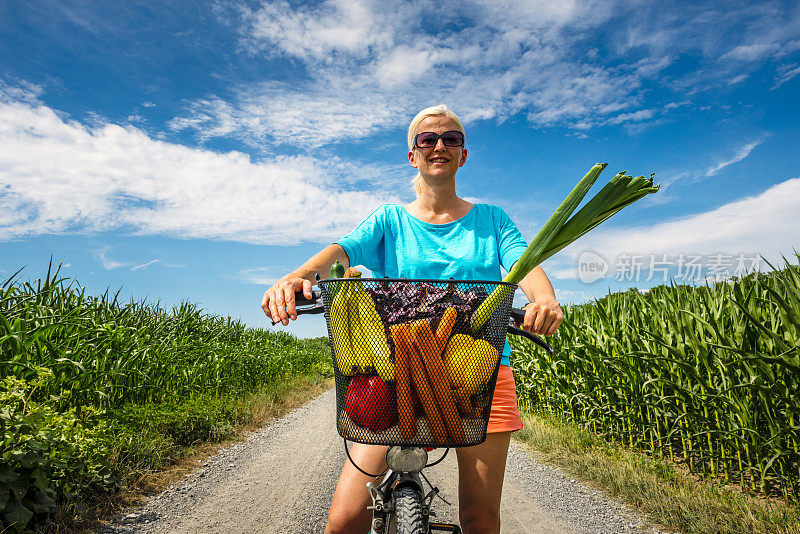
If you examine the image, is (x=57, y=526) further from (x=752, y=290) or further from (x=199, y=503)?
(x=752, y=290)

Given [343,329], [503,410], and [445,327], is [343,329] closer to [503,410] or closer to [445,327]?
[445,327]

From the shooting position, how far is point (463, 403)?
140 cm

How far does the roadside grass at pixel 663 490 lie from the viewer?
3494mm

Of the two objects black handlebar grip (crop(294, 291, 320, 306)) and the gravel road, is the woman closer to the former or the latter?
black handlebar grip (crop(294, 291, 320, 306))

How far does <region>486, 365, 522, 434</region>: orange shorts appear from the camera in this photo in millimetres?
1831

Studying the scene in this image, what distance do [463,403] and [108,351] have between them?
5.41 meters

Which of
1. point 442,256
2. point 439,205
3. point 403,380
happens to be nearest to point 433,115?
point 439,205

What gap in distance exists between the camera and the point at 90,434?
3.90 meters

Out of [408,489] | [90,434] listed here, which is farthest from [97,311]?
[408,489]

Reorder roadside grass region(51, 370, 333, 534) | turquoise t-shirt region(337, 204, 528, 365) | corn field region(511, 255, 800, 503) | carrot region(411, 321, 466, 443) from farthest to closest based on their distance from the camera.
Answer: corn field region(511, 255, 800, 503) < roadside grass region(51, 370, 333, 534) < turquoise t-shirt region(337, 204, 528, 365) < carrot region(411, 321, 466, 443)

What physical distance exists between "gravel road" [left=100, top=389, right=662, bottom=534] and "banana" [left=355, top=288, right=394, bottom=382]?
112 inches

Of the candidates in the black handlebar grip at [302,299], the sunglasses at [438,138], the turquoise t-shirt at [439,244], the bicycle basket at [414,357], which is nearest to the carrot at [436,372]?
the bicycle basket at [414,357]

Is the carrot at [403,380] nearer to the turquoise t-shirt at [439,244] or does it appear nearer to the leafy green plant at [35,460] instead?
the turquoise t-shirt at [439,244]

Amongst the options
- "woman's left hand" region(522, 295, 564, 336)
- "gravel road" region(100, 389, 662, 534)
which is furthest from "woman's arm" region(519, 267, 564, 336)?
"gravel road" region(100, 389, 662, 534)
